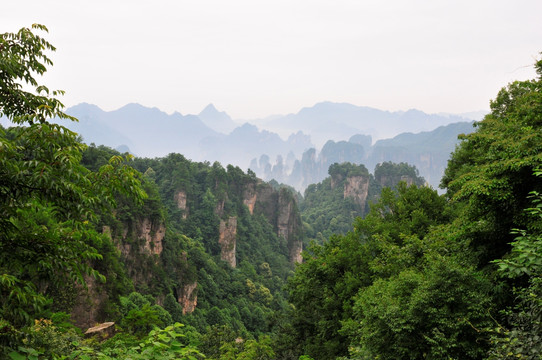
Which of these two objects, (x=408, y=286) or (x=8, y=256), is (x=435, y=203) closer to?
(x=408, y=286)

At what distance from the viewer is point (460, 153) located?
2123cm

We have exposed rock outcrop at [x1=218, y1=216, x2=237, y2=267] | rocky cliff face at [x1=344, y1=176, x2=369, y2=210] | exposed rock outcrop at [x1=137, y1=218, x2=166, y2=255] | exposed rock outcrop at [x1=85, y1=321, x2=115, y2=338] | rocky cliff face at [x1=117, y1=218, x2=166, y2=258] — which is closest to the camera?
exposed rock outcrop at [x1=85, y1=321, x2=115, y2=338]

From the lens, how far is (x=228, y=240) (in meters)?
65.6

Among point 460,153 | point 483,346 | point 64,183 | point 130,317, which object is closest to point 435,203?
point 460,153

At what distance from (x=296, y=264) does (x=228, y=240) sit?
46518 millimetres

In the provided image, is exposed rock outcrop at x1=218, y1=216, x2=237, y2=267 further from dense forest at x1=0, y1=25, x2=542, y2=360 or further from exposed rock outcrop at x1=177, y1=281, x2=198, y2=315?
exposed rock outcrop at x1=177, y1=281, x2=198, y2=315

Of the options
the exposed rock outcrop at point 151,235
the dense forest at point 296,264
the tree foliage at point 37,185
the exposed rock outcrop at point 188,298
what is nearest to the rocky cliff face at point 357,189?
the dense forest at point 296,264

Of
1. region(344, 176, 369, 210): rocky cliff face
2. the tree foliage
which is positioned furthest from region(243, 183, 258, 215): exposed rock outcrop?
the tree foliage

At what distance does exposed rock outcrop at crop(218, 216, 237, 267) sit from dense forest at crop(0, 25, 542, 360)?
38.3ft

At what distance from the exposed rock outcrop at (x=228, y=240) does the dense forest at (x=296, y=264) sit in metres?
11.7

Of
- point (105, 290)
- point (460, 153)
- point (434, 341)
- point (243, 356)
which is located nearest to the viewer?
point (434, 341)

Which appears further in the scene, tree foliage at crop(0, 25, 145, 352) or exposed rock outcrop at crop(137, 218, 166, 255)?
exposed rock outcrop at crop(137, 218, 166, 255)

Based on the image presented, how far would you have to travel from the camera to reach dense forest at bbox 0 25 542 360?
450 centimetres

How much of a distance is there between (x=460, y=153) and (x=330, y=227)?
82759 millimetres
